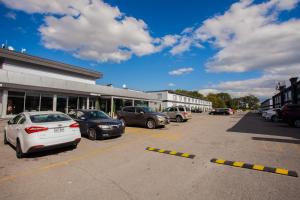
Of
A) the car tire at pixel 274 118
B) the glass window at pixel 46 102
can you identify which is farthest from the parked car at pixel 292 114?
the glass window at pixel 46 102

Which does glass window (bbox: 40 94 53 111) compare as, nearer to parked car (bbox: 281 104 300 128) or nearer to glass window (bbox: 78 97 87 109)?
glass window (bbox: 78 97 87 109)

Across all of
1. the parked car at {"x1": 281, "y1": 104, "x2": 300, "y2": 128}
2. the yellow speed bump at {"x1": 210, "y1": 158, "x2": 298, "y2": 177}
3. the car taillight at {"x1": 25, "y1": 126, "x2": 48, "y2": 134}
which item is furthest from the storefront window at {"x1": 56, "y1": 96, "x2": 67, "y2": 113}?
the parked car at {"x1": 281, "y1": 104, "x2": 300, "y2": 128}

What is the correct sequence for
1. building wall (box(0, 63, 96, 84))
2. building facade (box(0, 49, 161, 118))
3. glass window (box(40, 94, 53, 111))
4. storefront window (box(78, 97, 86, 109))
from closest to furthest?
building facade (box(0, 49, 161, 118))
glass window (box(40, 94, 53, 111))
building wall (box(0, 63, 96, 84))
storefront window (box(78, 97, 86, 109))

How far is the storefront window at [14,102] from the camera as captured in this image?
16.2 metres

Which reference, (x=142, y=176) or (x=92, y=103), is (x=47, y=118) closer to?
(x=142, y=176)

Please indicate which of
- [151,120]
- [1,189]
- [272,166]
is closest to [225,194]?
[272,166]

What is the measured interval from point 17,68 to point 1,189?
2038cm

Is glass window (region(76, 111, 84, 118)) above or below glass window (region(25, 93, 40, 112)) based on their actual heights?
below

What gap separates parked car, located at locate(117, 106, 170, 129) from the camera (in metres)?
13.8

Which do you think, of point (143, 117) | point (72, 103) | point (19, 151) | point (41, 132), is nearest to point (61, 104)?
point (72, 103)

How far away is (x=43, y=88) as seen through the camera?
17.9m

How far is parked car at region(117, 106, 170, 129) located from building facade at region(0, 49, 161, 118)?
343 inches

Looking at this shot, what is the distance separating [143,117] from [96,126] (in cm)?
556

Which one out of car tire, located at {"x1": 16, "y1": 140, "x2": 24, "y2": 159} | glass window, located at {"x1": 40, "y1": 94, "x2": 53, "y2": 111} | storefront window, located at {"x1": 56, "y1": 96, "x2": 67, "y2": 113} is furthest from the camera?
storefront window, located at {"x1": 56, "y1": 96, "x2": 67, "y2": 113}
